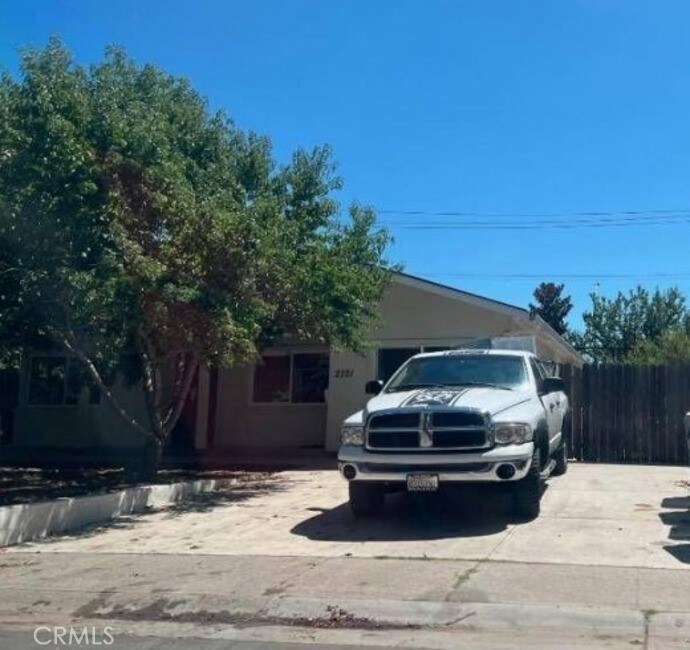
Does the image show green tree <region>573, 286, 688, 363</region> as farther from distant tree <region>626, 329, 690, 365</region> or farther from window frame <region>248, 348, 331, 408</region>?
window frame <region>248, 348, 331, 408</region>

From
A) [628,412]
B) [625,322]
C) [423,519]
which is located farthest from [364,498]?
[625,322]

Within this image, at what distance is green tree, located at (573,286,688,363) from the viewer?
5031 centimetres

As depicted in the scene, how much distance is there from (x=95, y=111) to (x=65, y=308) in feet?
8.62

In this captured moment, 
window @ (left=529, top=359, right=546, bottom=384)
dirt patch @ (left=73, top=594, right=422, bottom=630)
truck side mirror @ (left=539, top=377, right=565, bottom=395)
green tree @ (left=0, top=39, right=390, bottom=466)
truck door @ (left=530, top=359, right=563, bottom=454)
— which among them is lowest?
dirt patch @ (left=73, top=594, right=422, bottom=630)

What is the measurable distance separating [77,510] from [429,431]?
15.6 ft

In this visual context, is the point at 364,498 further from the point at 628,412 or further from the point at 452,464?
the point at 628,412

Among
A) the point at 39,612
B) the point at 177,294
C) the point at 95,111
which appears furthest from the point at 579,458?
the point at 39,612

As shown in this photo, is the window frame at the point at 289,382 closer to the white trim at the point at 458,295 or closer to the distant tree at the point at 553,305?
the white trim at the point at 458,295

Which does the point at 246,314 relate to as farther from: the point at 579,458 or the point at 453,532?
the point at 579,458

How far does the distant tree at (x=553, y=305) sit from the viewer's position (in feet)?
192

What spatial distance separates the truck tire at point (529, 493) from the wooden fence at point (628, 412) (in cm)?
713

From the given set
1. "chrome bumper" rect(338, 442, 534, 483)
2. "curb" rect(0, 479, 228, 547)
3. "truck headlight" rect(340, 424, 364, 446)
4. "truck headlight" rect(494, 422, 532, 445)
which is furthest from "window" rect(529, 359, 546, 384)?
"curb" rect(0, 479, 228, 547)

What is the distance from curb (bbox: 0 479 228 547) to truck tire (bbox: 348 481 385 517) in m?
3.36

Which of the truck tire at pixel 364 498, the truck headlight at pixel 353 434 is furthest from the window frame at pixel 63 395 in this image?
the truck headlight at pixel 353 434
